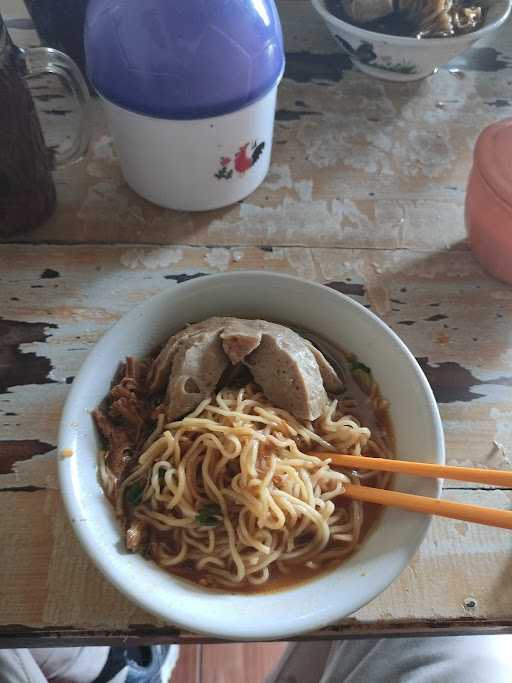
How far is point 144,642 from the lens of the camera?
0.61 metres

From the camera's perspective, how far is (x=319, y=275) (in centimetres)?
88

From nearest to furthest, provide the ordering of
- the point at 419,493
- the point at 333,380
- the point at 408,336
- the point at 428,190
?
the point at 419,493 < the point at 333,380 < the point at 408,336 < the point at 428,190

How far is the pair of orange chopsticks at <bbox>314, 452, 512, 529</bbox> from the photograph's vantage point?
551mm

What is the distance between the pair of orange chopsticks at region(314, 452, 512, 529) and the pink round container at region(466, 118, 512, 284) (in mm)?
380

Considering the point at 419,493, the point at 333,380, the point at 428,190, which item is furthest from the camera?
the point at 428,190

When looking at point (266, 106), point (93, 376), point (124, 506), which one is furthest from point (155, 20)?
point (124, 506)

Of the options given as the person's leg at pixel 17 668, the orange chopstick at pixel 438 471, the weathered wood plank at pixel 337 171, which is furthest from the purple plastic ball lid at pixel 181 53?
the person's leg at pixel 17 668

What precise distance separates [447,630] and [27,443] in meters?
0.50

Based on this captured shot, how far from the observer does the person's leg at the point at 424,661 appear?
85 centimetres

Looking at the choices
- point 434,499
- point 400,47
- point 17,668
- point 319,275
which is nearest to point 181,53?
point 319,275

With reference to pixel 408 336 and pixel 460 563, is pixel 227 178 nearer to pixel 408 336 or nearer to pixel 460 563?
pixel 408 336

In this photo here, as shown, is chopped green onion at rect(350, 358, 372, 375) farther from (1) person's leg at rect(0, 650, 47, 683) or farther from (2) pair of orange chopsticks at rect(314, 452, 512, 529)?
(1) person's leg at rect(0, 650, 47, 683)

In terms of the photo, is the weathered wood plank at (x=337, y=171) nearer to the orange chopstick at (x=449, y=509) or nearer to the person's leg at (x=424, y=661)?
the orange chopstick at (x=449, y=509)

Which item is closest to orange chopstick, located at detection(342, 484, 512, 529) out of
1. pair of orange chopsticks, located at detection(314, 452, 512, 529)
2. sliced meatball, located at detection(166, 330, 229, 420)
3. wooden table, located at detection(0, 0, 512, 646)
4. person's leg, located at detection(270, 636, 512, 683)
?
pair of orange chopsticks, located at detection(314, 452, 512, 529)
